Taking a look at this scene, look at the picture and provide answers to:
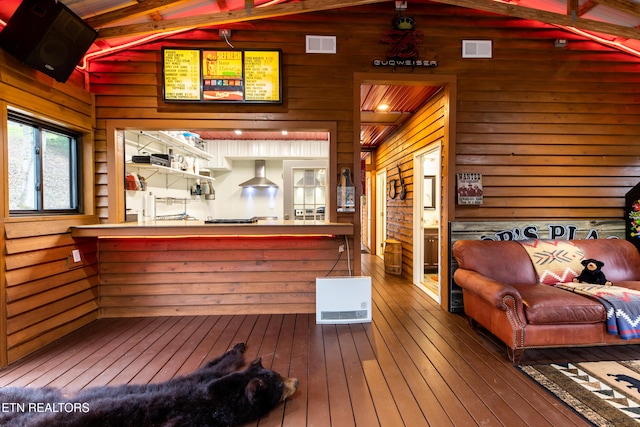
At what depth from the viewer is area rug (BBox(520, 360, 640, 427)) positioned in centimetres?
171

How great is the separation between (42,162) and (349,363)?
329 cm

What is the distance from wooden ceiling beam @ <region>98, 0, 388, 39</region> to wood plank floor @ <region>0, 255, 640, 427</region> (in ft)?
9.49

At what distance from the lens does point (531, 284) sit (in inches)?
111

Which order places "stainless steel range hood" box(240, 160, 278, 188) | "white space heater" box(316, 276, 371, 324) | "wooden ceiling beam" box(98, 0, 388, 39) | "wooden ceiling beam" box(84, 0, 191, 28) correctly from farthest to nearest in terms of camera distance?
"stainless steel range hood" box(240, 160, 278, 188) < "white space heater" box(316, 276, 371, 324) < "wooden ceiling beam" box(98, 0, 388, 39) < "wooden ceiling beam" box(84, 0, 191, 28)

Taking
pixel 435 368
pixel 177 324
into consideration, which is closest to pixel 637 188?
pixel 435 368

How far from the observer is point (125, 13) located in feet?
8.70

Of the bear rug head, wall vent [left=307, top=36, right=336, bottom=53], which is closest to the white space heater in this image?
the bear rug head

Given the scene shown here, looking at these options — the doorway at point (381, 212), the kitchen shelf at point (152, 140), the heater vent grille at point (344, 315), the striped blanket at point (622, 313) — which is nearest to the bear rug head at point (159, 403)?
the heater vent grille at point (344, 315)

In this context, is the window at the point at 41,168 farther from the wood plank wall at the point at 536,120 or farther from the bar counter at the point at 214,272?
the wood plank wall at the point at 536,120

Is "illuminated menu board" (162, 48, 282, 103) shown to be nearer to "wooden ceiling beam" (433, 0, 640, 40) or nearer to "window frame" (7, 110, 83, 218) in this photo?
"window frame" (7, 110, 83, 218)

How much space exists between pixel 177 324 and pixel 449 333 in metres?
2.76

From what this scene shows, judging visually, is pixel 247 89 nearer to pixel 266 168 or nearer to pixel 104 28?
pixel 104 28

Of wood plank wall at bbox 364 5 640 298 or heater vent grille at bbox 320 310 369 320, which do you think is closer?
heater vent grille at bbox 320 310 369 320

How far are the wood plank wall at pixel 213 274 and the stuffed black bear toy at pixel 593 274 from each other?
2.36 metres
